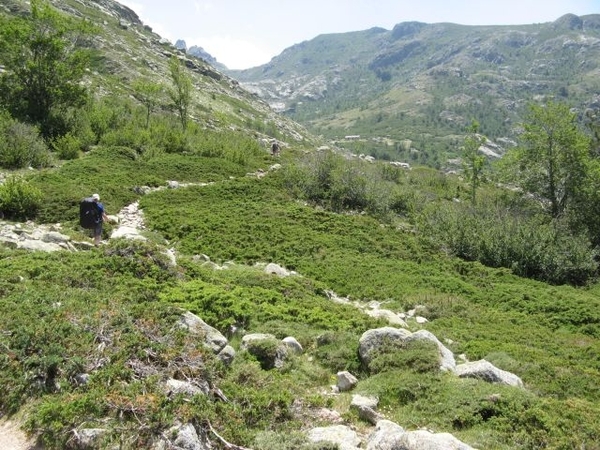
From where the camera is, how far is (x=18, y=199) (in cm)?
1848

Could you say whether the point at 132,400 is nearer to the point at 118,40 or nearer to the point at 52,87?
the point at 52,87

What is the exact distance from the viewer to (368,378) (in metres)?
9.59

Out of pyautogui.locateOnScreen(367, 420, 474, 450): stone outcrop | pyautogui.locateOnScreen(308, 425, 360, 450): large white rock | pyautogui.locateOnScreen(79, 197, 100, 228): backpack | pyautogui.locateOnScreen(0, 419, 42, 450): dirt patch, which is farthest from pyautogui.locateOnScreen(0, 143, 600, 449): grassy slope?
pyautogui.locateOnScreen(79, 197, 100, 228): backpack

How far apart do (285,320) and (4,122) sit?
24.6m

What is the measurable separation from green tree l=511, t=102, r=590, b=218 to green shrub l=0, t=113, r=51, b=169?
110 ft

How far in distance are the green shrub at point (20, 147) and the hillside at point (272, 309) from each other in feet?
0.39

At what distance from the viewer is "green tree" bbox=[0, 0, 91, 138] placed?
1276 inches

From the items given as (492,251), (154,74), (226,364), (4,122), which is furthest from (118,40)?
(226,364)

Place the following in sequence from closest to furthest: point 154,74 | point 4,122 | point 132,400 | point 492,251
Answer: point 132,400, point 492,251, point 4,122, point 154,74

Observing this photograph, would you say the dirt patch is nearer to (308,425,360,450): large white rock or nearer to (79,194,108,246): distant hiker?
(308,425,360,450): large white rock

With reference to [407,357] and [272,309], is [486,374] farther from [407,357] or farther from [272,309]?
[272,309]

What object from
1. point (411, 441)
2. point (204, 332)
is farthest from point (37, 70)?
point (411, 441)

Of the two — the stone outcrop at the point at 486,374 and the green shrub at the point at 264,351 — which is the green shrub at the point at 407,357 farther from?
the green shrub at the point at 264,351

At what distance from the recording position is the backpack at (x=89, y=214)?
16.8m
